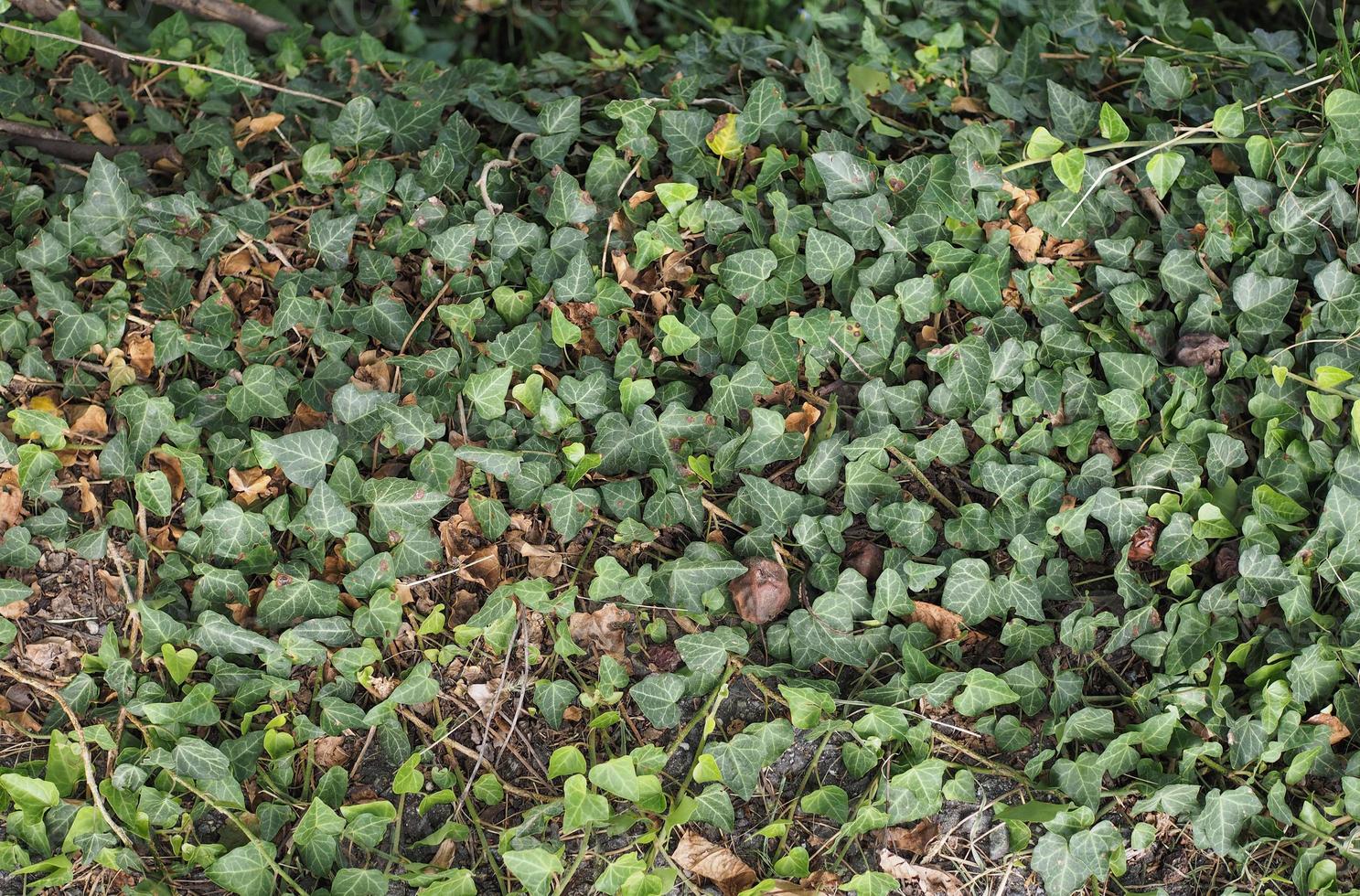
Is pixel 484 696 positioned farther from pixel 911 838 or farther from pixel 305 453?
pixel 911 838

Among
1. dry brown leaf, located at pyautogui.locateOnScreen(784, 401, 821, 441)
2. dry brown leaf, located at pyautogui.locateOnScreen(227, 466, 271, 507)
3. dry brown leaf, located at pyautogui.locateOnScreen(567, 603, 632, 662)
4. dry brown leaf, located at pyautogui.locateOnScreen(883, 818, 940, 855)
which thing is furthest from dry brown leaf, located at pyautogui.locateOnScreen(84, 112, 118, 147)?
dry brown leaf, located at pyautogui.locateOnScreen(883, 818, 940, 855)

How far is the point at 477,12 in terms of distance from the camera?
3607mm

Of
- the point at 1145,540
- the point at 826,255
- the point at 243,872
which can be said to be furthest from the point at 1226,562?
the point at 243,872

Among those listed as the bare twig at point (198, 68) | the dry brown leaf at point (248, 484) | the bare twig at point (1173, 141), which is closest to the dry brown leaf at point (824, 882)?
the dry brown leaf at point (248, 484)

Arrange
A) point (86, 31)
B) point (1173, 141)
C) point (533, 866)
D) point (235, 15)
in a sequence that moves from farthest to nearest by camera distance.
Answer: point (235, 15) < point (86, 31) < point (1173, 141) < point (533, 866)

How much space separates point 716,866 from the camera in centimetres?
184

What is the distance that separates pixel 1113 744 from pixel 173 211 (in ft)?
7.32

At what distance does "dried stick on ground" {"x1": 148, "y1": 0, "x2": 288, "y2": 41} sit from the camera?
2.79 metres

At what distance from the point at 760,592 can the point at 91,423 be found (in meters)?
1.43

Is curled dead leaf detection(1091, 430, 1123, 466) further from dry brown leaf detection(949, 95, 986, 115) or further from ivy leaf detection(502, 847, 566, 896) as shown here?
ivy leaf detection(502, 847, 566, 896)

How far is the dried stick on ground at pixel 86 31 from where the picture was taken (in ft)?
8.63

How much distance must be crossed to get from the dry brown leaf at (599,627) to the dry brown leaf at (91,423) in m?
1.08

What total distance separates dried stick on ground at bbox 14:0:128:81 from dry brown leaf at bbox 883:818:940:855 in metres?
2.60

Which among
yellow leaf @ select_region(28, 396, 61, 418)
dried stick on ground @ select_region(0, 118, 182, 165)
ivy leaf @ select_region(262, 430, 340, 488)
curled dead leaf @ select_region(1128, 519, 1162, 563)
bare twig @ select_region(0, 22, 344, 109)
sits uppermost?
bare twig @ select_region(0, 22, 344, 109)
